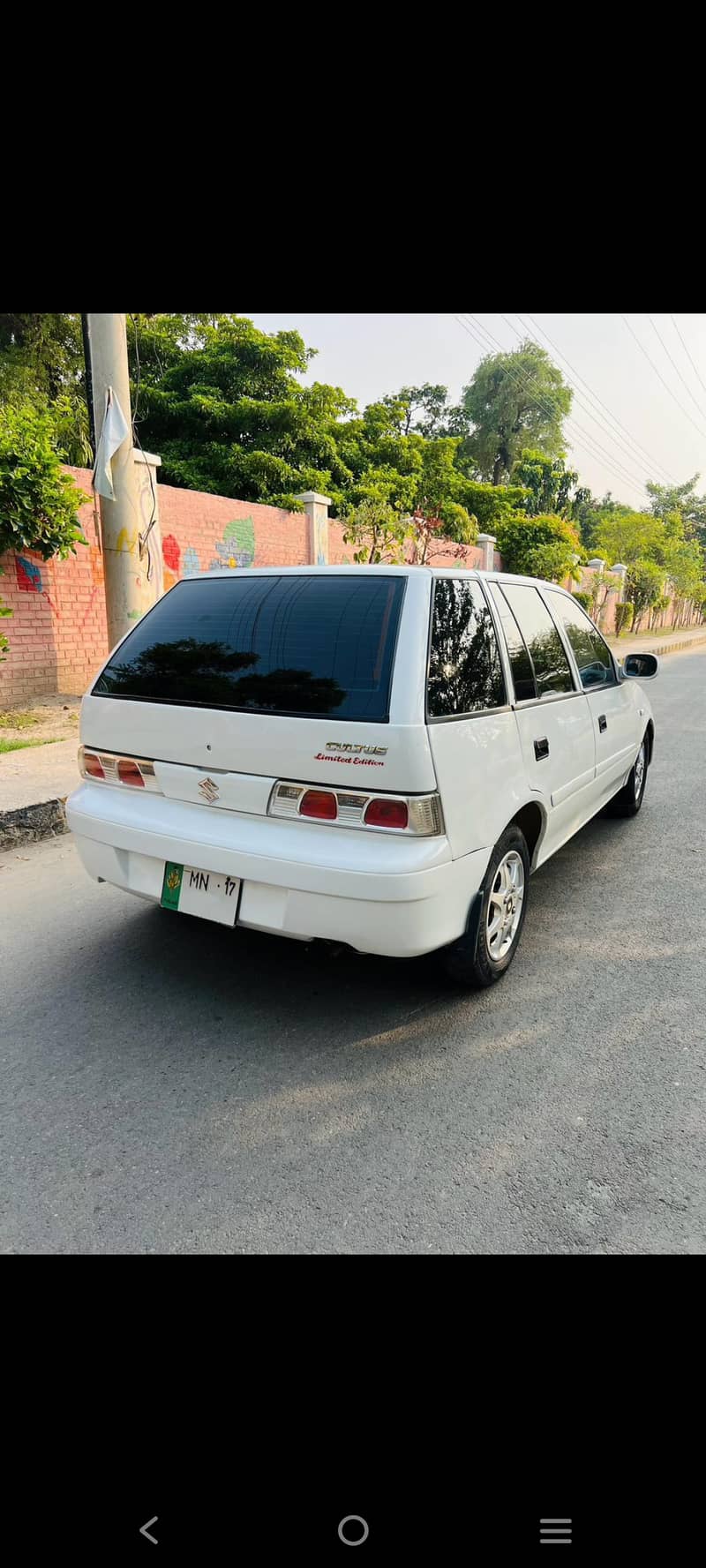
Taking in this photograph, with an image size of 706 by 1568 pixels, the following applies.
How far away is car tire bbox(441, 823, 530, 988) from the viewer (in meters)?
3.04

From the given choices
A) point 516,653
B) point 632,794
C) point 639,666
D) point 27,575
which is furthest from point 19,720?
point 516,653

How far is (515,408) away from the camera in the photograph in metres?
47.4

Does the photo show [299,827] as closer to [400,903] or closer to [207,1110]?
[400,903]

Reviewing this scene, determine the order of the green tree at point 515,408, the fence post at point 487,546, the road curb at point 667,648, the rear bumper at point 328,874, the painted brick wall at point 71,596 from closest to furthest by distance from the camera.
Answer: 1. the rear bumper at point 328,874
2. the painted brick wall at point 71,596
3. the fence post at point 487,546
4. the road curb at point 667,648
5. the green tree at point 515,408

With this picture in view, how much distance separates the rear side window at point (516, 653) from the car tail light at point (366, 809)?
0.99 meters

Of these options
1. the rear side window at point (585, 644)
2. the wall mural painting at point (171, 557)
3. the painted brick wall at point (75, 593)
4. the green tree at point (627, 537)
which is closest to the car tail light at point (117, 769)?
the rear side window at point (585, 644)

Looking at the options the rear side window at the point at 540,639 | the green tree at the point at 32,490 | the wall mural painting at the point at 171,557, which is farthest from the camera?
the wall mural painting at the point at 171,557

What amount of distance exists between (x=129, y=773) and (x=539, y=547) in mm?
23195

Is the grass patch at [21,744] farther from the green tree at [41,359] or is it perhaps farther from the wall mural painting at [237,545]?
the green tree at [41,359]

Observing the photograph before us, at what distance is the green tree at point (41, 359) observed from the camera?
2028 centimetres

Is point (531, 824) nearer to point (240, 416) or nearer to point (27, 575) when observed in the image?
point (27, 575)

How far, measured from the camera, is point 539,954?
366cm

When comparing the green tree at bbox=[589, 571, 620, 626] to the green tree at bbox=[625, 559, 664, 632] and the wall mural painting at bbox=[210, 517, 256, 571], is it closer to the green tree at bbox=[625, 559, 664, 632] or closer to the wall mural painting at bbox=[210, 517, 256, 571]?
the green tree at bbox=[625, 559, 664, 632]
